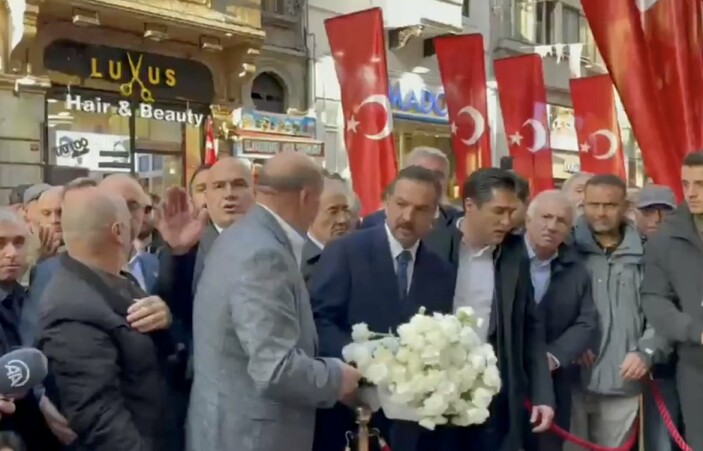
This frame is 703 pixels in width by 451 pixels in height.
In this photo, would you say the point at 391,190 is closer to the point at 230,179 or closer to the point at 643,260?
the point at 230,179

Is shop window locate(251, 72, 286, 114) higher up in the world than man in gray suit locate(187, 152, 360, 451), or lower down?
higher up

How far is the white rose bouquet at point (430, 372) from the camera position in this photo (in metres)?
3.72

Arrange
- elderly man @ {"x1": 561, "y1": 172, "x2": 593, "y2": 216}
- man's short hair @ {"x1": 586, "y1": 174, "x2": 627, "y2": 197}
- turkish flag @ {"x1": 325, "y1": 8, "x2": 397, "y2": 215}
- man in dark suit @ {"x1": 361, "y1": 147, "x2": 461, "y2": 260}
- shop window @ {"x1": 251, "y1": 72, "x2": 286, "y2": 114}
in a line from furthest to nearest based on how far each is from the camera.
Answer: shop window @ {"x1": 251, "y1": 72, "x2": 286, "y2": 114} < turkish flag @ {"x1": 325, "y1": 8, "x2": 397, "y2": 215} < elderly man @ {"x1": 561, "y1": 172, "x2": 593, "y2": 216} < man's short hair @ {"x1": 586, "y1": 174, "x2": 627, "y2": 197} < man in dark suit @ {"x1": 361, "y1": 147, "x2": 461, "y2": 260}

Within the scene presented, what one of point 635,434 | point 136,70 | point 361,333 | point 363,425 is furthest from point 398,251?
point 136,70

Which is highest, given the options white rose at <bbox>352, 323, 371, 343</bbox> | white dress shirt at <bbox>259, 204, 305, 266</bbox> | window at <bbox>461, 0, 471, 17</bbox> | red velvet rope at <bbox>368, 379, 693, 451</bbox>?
window at <bbox>461, 0, 471, 17</bbox>

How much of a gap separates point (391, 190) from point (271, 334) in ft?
4.77

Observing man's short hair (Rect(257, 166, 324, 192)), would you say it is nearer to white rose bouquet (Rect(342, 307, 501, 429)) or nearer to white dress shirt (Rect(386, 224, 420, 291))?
white rose bouquet (Rect(342, 307, 501, 429))

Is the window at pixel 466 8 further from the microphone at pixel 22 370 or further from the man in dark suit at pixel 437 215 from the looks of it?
the microphone at pixel 22 370

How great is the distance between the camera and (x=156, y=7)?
15328 millimetres

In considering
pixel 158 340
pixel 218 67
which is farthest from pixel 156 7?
pixel 158 340

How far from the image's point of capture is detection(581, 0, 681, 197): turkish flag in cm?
584

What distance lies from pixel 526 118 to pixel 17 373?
431 inches

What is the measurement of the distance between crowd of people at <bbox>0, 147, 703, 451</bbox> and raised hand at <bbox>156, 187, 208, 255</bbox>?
0.01 metres

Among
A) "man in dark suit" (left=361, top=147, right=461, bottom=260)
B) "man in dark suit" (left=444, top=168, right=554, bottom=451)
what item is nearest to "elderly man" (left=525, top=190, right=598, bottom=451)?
"man in dark suit" (left=361, top=147, right=461, bottom=260)
